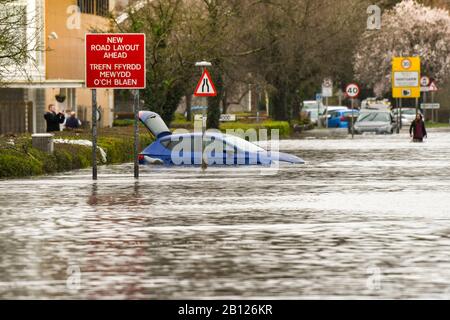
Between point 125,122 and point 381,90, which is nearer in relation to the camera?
point 125,122

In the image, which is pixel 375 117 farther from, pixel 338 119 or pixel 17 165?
pixel 17 165

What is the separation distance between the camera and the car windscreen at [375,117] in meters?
81.0

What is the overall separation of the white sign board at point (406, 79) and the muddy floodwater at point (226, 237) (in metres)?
59.9

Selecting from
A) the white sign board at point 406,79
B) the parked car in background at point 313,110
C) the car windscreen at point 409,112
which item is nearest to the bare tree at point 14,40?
the white sign board at point 406,79

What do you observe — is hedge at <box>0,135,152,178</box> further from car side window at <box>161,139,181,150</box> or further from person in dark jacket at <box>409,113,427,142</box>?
person in dark jacket at <box>409,113,427,142</box>

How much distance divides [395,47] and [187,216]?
336 ft

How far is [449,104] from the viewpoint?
121 meters

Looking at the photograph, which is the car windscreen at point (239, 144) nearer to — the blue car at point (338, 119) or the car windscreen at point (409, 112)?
the blue car at point (338, 119)

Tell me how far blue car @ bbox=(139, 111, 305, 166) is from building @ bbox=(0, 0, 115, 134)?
74.9 ft

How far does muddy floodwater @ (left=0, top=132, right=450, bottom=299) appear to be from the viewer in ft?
44.1

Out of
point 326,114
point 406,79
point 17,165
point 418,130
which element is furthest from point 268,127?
point 17,165

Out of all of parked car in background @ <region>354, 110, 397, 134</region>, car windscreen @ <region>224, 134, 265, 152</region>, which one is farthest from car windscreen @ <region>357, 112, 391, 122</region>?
car windscreen @ <region>224, 134, 265, 152</region>
